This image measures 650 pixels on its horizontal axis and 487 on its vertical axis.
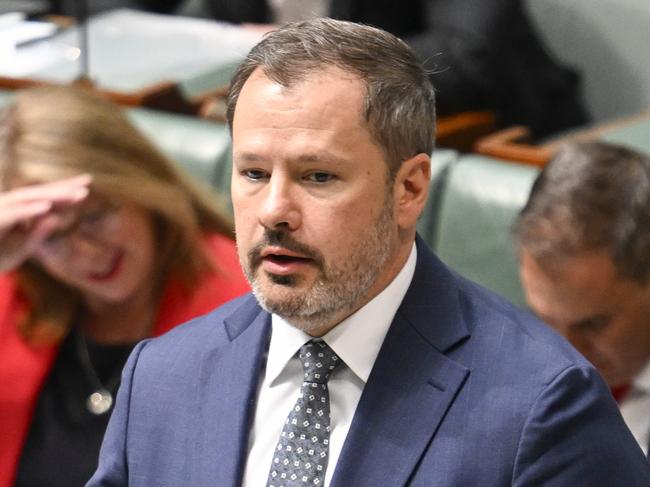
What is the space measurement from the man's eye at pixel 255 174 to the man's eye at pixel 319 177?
38 millimetres

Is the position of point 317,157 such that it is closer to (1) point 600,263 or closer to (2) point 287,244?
(2) point 287,244

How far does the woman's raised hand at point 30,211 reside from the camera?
5.57ft

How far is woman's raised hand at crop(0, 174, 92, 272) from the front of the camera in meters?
1.70

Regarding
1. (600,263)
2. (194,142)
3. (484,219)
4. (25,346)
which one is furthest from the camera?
(194,142)

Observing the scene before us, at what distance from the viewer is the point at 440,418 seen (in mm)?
970

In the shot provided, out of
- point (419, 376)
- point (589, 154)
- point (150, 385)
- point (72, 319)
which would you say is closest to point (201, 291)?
point (72, 319)

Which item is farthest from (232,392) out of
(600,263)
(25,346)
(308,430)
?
(25,346)

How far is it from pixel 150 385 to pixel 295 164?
0.84 ft

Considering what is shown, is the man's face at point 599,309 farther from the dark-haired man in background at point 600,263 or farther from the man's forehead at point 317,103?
the man's forehead at point 317,103

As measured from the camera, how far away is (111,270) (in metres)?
1.78

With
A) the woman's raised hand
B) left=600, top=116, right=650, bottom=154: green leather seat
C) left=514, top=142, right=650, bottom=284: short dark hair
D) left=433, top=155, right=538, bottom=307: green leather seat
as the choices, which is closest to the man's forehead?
left=514, top=142, right=650, bottom=284: short dark hair

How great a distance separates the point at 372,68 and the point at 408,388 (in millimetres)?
243

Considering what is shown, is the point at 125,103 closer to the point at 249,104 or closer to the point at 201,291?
the point at 201,291

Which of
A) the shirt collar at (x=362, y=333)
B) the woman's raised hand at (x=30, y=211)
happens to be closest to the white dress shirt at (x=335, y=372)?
the shirt collar at (x=362, y=333)
